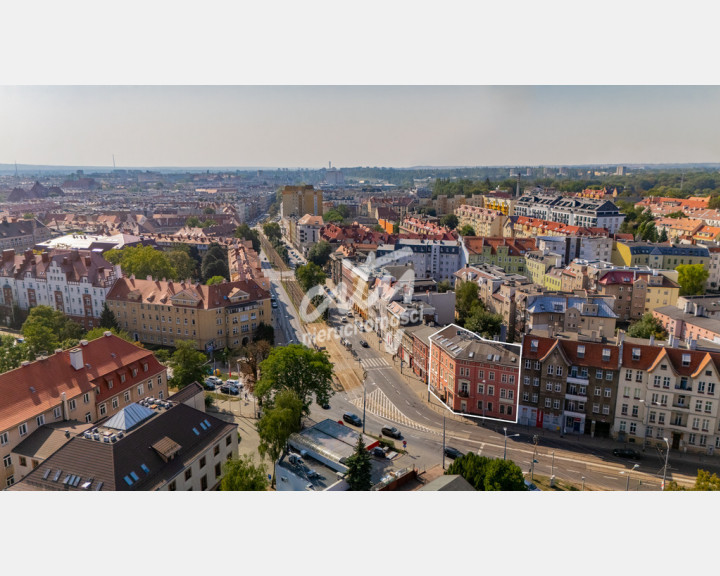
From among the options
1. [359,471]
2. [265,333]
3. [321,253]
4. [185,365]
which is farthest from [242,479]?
[321,253]

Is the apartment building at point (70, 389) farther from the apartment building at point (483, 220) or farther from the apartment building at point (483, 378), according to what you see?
the apartment building at point (483, 220)

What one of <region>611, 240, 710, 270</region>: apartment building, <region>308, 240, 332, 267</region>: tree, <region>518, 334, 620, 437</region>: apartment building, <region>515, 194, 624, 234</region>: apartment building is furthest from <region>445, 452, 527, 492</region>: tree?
<region>515, 194, 624, 234</region>: apartment building

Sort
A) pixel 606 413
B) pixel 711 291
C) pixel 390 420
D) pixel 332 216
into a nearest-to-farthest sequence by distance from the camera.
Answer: pixel 606 413
pixel 390 420
pixel 711 291
pixel 332 216

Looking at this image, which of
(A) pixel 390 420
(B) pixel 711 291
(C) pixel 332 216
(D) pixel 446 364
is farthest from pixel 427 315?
(C) pixel 332 216

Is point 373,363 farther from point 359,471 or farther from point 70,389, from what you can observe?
point 70,389

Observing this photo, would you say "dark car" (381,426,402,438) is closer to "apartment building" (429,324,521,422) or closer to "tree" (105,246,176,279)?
"apartment building" (429,324,521,422)

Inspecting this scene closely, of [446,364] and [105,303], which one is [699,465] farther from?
[105,303]
